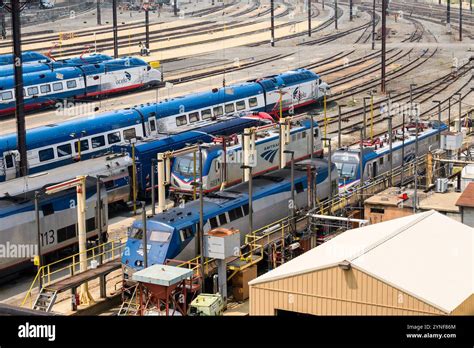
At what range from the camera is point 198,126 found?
131 ft

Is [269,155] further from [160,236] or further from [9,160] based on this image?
[160,236]

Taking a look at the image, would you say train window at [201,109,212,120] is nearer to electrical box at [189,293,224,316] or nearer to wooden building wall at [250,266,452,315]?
electrical box at [189,293,224,316]

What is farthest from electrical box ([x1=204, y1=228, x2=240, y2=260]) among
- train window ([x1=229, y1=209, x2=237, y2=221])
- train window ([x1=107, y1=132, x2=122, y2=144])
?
train window ([x1=107, y1=132, x2=122, y2=144])

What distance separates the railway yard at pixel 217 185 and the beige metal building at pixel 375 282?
0.05 metres

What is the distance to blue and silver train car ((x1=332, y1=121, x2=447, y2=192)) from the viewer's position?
35.3m

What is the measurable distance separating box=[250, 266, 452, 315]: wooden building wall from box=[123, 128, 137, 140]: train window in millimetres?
21547

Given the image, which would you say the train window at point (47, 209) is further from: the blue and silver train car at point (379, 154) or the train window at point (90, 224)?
the blue and silver train car at point (379, 154)

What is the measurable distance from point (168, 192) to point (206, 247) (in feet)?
32.6

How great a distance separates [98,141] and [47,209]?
11568 mm

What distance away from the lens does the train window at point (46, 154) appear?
37.1m

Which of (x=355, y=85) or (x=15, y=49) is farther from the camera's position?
(x=355, y=85)

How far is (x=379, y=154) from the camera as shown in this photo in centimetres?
3694
